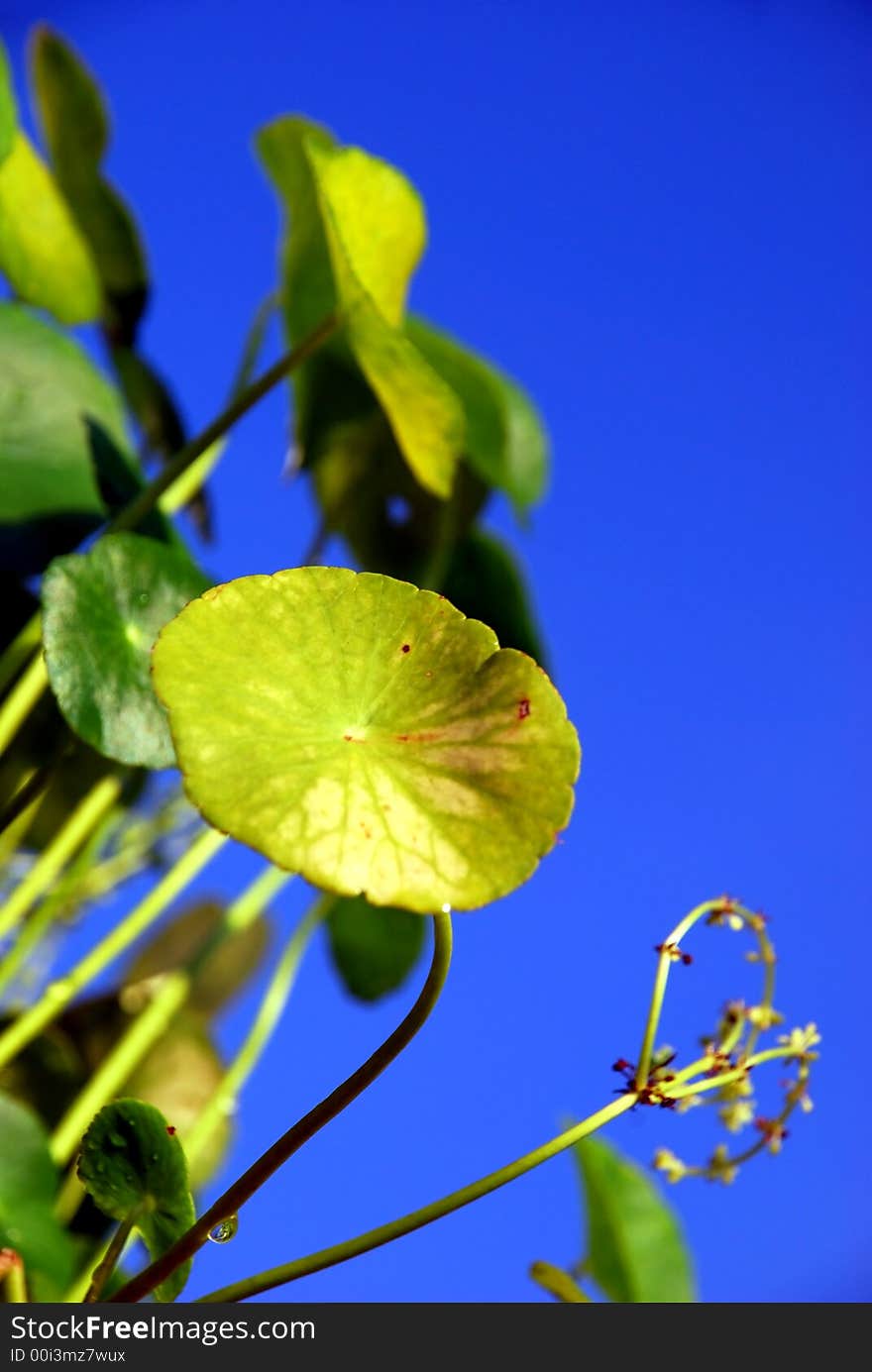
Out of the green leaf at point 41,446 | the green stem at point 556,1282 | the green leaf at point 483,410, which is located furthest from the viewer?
the green leaf at point 483,410

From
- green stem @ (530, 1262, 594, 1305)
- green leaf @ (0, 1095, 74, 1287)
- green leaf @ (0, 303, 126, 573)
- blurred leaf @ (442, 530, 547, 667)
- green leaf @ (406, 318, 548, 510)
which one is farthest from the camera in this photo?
blurred leaf @ (442, 530, 547, 667)

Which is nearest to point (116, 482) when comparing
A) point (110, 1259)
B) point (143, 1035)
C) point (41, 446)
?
point (41, 446)

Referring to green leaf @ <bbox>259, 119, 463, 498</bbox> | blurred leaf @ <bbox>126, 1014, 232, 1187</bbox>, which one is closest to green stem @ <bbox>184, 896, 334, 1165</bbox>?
blurred leaf @ <bbox>126, 1014, 232, 1187</bbox>

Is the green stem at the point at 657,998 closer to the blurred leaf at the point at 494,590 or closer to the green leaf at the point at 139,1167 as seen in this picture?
the green leaf at the point at 139,1167

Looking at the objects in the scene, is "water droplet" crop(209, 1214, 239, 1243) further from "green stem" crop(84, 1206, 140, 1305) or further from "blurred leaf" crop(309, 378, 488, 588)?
"blurred leaf" crop(309, 378, 488, 588)

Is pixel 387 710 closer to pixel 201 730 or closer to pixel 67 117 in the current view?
pixel 201 730

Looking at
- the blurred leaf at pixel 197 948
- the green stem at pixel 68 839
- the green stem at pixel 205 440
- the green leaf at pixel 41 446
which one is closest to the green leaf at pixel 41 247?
the green leaf at pixel 41 446
